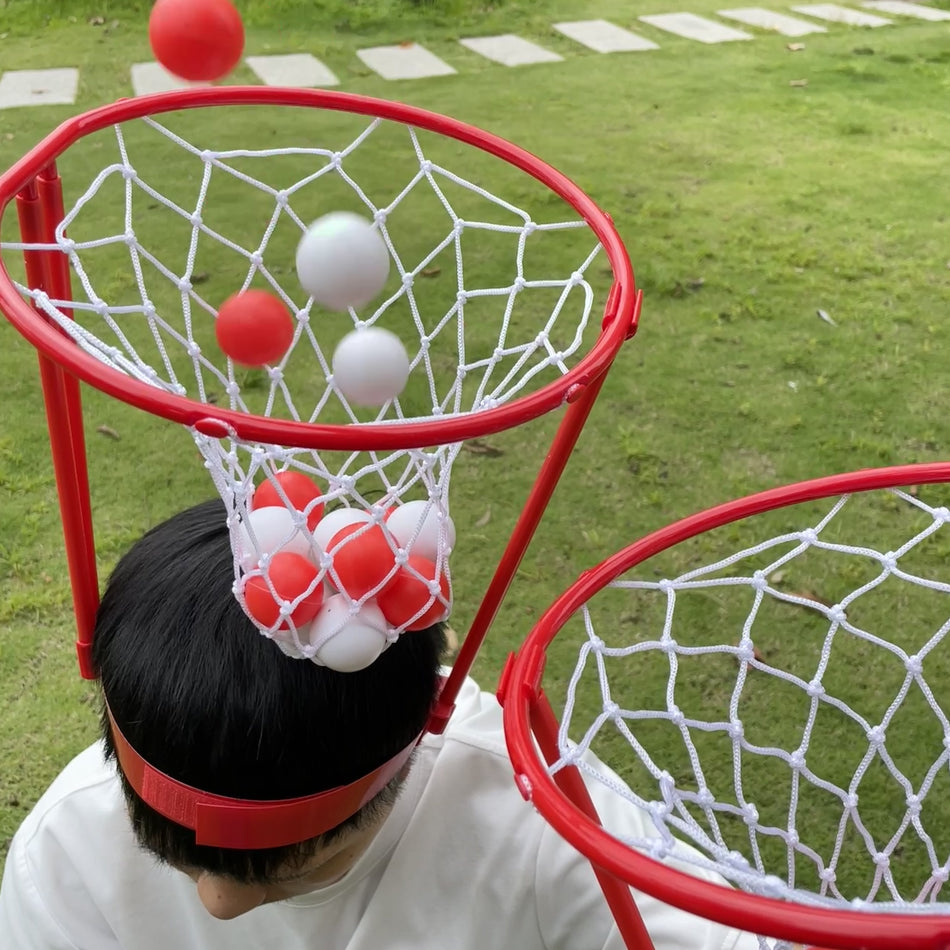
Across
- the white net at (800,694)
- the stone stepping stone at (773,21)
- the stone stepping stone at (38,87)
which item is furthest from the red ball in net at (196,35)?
the stone stepping stone at (773,21)

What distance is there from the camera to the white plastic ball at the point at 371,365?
60cm

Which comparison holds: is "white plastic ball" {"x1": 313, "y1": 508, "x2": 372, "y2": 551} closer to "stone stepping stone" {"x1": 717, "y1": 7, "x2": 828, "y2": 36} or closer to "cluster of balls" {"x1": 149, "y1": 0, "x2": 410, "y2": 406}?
"cluster of balls" {"x1": 149, "y1": 0, "x2": 410, "y2": 406}

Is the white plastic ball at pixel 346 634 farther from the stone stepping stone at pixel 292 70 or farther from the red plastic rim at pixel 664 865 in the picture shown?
the stone stepping stone at pixel 292 70

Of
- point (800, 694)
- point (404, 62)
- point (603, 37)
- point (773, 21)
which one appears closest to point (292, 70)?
point (404, 62)

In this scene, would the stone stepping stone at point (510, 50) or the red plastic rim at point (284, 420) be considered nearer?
the red plastic rim at point (284, 420)

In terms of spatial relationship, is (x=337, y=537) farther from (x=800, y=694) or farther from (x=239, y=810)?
(x=800, y=694)

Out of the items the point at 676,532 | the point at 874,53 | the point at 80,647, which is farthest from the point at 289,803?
the point at 874,53

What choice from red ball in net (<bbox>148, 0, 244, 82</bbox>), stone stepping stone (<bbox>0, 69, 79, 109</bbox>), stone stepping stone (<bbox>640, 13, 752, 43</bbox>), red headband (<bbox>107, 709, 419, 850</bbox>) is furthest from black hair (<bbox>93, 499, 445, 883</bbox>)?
stone stepping stone (<bbox>640, 13, 752, 43</bbox>)

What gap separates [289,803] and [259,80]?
285 centimetres

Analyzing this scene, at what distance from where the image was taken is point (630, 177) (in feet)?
8.95

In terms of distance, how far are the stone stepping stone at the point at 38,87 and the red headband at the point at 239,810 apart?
2737 mm

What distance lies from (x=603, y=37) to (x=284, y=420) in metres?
3.62

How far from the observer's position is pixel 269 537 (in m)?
0.62

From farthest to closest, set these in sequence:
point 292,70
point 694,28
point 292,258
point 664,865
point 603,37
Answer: point 694,28 → point 603,37 → point 292,70 → point 292,258 → point 664,865
